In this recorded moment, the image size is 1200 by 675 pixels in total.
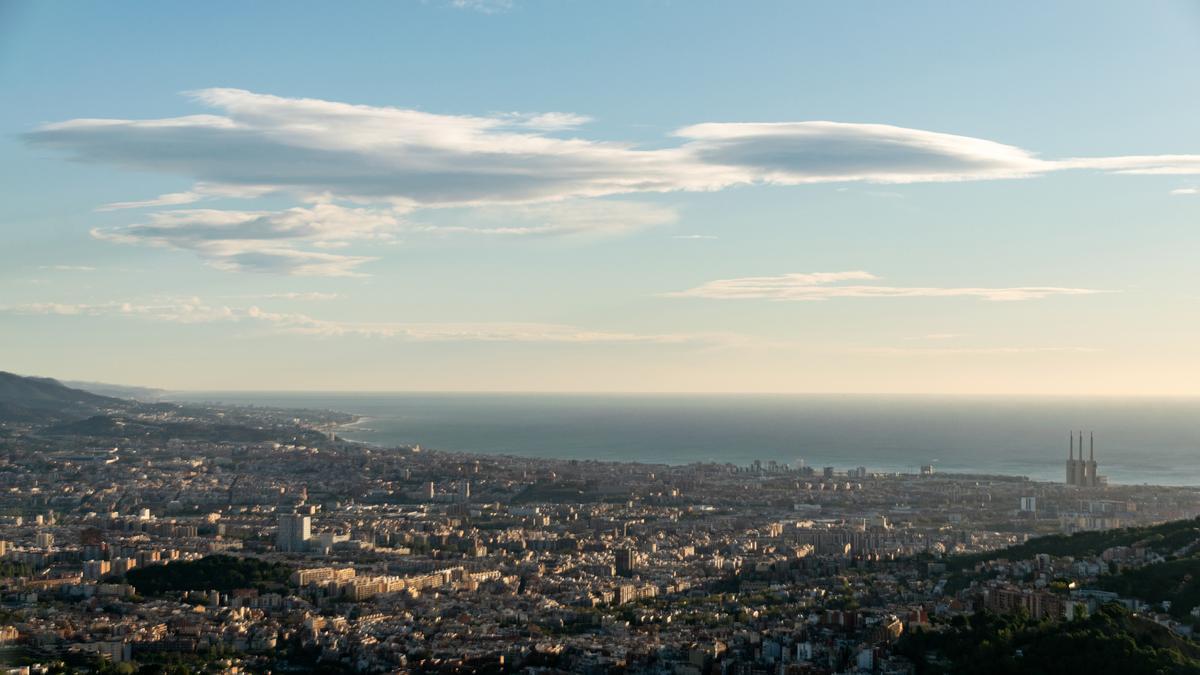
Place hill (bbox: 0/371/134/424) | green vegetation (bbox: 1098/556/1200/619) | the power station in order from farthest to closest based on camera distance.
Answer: hill (bbox: 0/371/134/424)
the power station
green vegetation (bbox: 1098/556/1200/619)

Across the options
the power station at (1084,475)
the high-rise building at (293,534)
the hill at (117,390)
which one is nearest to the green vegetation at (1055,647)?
the high-rise building at (293,534)

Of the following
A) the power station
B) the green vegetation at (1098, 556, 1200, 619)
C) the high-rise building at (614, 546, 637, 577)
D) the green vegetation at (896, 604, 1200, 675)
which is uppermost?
the power station

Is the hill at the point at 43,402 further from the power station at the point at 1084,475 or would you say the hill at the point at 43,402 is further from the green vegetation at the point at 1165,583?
the green vegetation at the point at 1165,583

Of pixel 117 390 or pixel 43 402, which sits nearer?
pixel 43 402

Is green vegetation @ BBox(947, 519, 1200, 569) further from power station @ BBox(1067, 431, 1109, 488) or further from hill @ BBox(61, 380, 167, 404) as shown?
hill @ BBox(61, 380, 167, 404)

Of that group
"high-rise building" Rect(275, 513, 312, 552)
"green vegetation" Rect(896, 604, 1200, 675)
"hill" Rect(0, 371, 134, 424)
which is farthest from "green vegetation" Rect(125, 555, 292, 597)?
"hill" Rect(0, 371, 134, 424)

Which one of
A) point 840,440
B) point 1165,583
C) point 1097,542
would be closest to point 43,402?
point 840,440

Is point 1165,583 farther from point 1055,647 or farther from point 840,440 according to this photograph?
point 840,440
